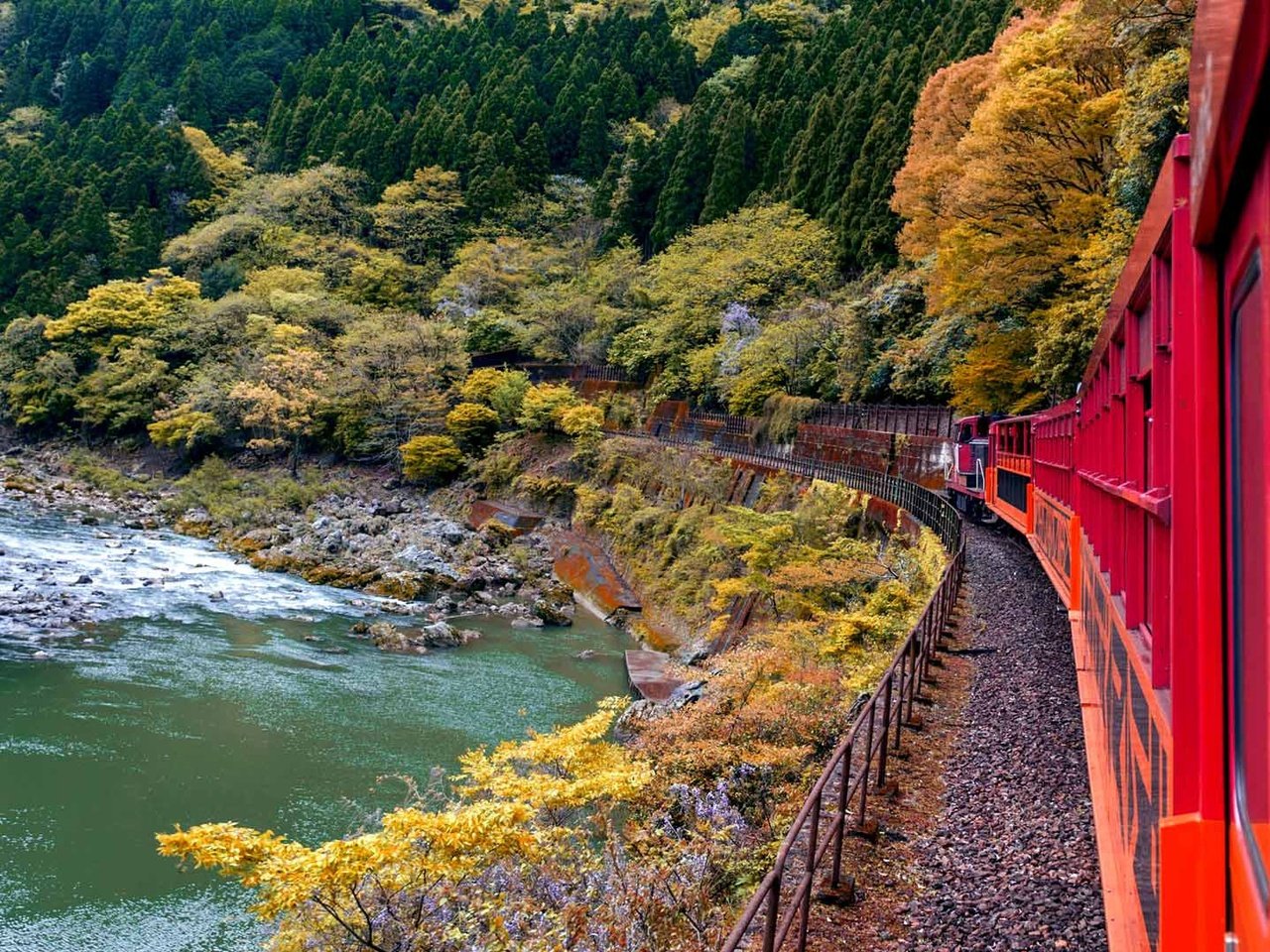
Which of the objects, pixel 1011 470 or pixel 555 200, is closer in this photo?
pixel 1011 470

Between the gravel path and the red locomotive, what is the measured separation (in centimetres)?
233

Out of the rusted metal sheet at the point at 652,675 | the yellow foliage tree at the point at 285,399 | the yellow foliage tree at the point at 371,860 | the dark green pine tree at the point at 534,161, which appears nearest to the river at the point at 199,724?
the rusted metal sheet at the point at 652,675

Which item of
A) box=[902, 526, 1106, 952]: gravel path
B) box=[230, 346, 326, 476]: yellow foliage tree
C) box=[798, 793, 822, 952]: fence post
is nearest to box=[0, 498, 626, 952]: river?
box=[798, 793, 822, 952]: fence post

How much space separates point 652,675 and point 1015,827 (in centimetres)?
1263

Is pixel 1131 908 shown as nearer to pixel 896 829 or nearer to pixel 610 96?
pixel 896 829

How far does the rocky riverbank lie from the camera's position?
24219mm

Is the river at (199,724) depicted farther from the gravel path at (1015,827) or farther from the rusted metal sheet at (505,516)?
the rusted metal sheet at (505,516)

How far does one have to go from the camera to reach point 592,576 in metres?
29.4

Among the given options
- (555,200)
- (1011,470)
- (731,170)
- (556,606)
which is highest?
(555,200)

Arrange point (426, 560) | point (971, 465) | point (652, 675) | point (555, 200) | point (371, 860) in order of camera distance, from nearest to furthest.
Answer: point (371, 860), point (652, 675), point (971, 465), point (426, 560), point (555, 200)

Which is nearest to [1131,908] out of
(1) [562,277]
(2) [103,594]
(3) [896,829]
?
(3) [896,829]

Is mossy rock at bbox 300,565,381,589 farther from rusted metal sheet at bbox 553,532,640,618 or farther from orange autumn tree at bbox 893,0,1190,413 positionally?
orange autumn tree at bbox 893,0,1190,413

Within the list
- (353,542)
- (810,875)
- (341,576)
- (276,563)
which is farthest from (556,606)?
(810,875)

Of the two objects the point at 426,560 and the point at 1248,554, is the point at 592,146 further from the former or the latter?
the point at 1248,554
